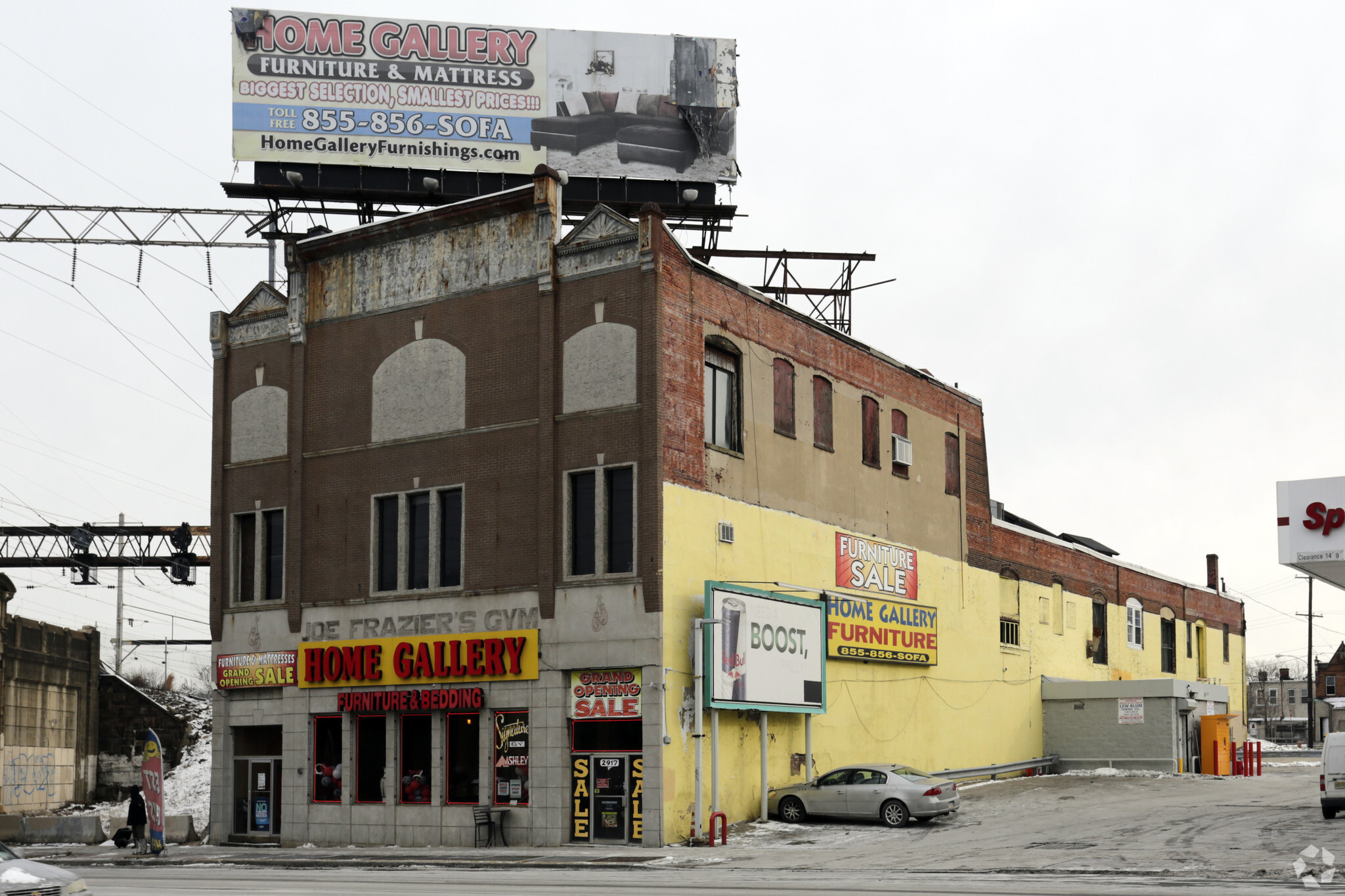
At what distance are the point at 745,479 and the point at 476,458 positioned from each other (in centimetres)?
656

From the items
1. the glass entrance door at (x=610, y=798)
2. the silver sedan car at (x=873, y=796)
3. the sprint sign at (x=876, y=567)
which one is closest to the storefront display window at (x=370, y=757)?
the glass entrance door at (x=610, y=798)

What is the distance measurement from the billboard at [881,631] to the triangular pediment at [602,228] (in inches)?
428

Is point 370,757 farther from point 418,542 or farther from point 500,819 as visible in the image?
point 418,542

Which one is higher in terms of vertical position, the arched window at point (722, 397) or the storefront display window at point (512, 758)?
the arched window at point (722, 397)

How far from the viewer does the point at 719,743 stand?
3247cm

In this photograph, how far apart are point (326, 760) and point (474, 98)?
62.9ft

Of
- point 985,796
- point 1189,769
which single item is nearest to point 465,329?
point 985,796

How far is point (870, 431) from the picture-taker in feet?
134

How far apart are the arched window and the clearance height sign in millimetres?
6563

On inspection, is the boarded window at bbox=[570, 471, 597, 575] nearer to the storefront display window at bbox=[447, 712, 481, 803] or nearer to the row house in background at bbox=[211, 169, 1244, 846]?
the row house in background at bbox=[211, 169, 1244, 846]

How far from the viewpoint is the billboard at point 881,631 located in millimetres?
37219

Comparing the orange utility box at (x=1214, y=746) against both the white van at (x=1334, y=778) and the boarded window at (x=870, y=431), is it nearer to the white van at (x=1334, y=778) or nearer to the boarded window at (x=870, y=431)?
the boarded window at (x=870, y=431)

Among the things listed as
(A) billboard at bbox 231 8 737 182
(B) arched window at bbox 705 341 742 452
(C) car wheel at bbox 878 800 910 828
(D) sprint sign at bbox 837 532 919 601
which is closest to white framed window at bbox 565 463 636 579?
(B) arched window at bbox 705 341 742 452

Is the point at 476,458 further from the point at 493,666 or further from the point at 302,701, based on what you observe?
the point at 302,701
